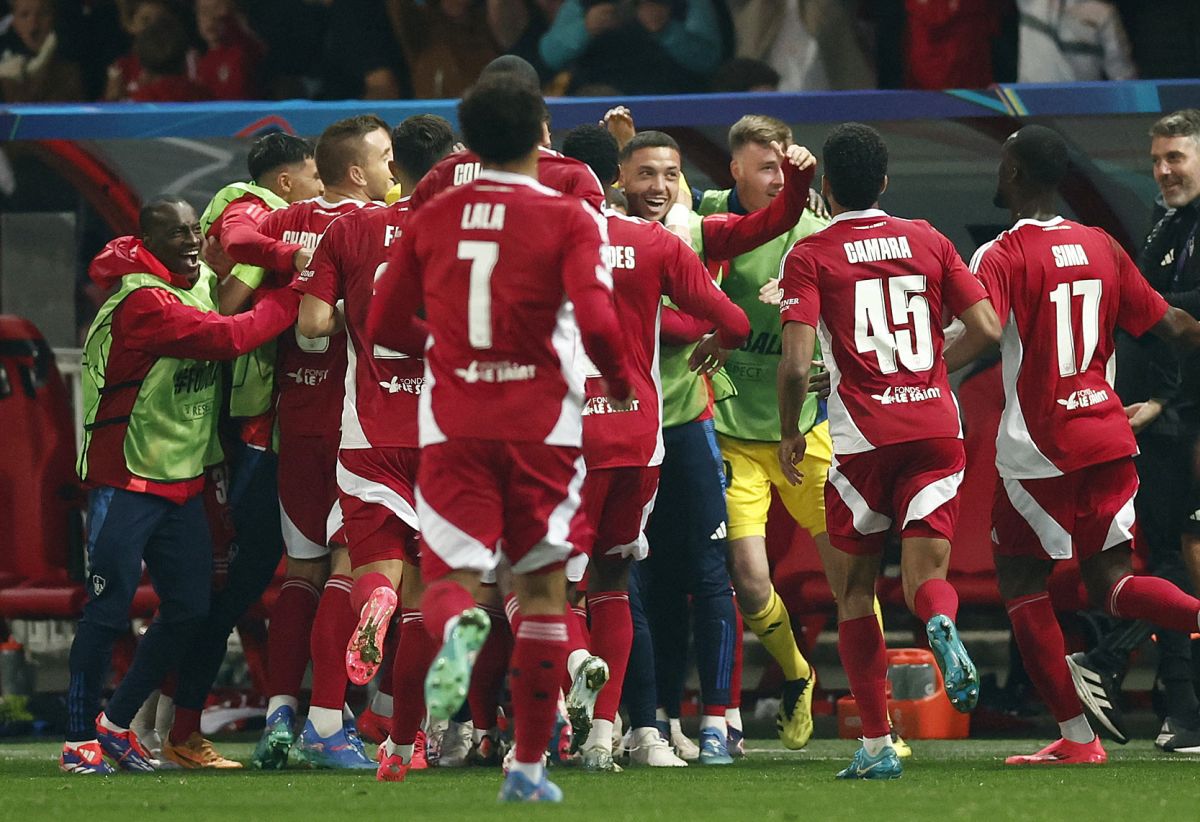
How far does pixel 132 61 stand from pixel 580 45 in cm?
301

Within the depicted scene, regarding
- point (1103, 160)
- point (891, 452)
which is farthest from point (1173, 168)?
point (891, 452)

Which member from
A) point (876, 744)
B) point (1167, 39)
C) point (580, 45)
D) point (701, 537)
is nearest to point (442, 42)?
point (580, 45)

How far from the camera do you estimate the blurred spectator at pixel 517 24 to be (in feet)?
37.1

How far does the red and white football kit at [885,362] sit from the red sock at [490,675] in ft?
4.66

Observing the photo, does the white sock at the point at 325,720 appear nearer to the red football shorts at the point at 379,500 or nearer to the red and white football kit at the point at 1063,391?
the red football shorts at the point at 379,500

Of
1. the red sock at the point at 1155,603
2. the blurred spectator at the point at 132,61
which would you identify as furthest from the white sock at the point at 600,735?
the blurred spectator at the point at 132,61

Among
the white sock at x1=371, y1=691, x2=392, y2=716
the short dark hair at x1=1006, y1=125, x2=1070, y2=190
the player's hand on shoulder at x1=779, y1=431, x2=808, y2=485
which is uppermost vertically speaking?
the short dark hair at x1=1006, y1=125, x2=1070, y2=190

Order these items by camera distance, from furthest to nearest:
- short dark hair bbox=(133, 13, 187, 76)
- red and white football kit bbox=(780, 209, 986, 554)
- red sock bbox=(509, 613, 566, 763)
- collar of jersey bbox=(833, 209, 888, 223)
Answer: short dark hair bbox=(133, 13, 187, 76) → collar of jersey bbox=(833, 209, 888, 223) → red and white football kit bbox=(780, 209, 986, 554) → red sock bbox=(509, 613, 566, 763)

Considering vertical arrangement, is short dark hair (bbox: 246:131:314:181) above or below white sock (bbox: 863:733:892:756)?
above

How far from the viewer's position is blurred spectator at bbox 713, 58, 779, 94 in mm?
10398

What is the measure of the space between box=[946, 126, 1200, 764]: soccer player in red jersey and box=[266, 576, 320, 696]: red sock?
257cm

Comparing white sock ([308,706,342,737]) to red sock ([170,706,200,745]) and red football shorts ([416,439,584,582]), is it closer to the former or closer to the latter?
red sock ([170,706,200,745])

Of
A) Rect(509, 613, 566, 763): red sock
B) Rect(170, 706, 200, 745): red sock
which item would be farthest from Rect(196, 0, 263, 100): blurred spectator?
Rect(509, 613, 566, 763): red sock

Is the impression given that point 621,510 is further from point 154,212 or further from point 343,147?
point 154,212
